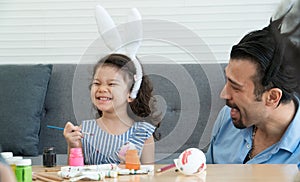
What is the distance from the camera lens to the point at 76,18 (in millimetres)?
2982

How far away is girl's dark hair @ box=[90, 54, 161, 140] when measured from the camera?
5.30 feet

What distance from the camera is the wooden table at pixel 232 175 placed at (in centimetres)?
126

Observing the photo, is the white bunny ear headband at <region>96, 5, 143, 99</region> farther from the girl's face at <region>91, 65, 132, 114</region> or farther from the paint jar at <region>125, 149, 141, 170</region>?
the paint jar at <region>125, 149, 141, 170</region>

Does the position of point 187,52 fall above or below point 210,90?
above

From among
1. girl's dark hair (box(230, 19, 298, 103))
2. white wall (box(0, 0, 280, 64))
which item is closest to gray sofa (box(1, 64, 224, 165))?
white wall (box(0, 0, 280, 64))

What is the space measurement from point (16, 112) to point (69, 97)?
271mm

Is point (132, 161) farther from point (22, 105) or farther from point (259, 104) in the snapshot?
point (22, 105)

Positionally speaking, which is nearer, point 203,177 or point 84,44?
point 203,177

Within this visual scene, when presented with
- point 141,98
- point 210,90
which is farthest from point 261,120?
point 210,90

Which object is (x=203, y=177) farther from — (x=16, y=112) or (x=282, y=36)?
(x=16, y=112)

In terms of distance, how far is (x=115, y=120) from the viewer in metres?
1.87

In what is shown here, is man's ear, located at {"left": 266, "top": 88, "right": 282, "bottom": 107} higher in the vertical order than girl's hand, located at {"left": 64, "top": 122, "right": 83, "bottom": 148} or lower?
higher

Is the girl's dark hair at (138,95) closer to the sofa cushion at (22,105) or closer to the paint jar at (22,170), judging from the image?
the paint jar at (22,170)

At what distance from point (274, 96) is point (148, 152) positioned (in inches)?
18.3
